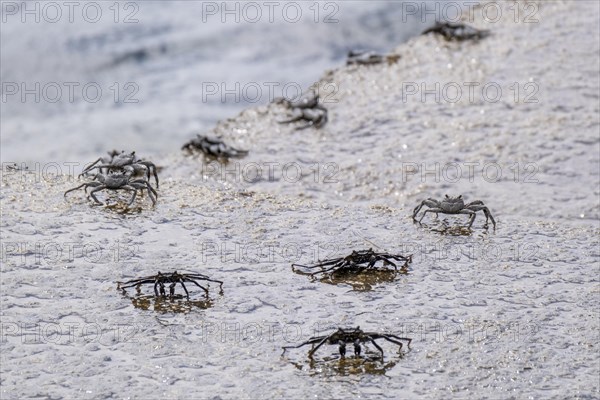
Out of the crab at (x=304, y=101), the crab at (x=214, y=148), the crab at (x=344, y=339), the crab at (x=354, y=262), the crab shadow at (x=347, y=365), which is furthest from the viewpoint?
the crab at (x=304, y=101)

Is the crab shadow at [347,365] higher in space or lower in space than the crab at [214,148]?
lower

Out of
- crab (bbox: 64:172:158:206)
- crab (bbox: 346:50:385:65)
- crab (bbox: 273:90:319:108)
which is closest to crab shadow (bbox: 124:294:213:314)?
crab (bbox: 64:172:158:206)

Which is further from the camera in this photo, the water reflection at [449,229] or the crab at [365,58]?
the crab at [365,58]

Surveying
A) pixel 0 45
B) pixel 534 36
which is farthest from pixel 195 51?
pixel 534 36

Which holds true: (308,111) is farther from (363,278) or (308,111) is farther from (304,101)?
(363,278)

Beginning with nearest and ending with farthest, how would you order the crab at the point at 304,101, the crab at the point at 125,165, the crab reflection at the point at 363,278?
1. the crab reflection at the point at 363,278
2. the crab at the point at 125,165
3. the crab at the point at 304,101

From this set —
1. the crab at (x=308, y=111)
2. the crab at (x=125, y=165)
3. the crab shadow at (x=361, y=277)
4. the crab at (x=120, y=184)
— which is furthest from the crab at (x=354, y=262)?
the crab at (x=308, y=111)

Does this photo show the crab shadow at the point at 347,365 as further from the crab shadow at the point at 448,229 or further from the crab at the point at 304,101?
the crab at the point at 304,101
